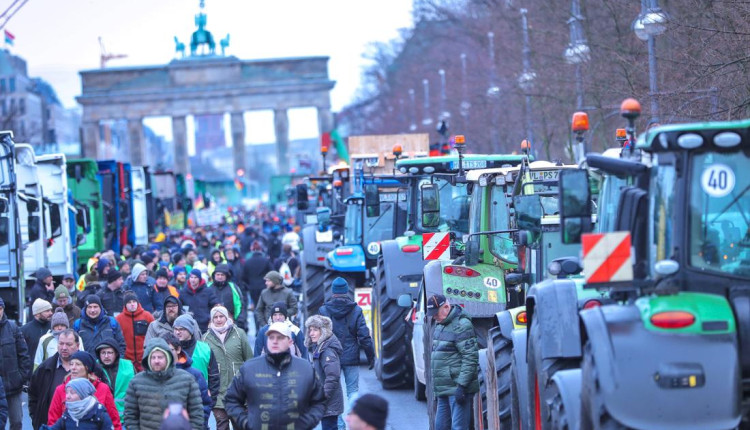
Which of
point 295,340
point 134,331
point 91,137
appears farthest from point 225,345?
point 91,137

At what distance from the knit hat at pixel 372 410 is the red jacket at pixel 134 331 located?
765cm

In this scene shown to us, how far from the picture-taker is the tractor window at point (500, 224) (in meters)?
13.5

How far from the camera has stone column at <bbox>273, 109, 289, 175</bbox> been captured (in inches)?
4619

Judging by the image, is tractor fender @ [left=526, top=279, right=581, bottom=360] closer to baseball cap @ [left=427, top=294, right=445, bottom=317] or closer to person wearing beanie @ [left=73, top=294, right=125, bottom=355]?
baseball cap @ [left=427, top=294, right=445, bottom=317]

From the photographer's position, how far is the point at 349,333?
15.0m

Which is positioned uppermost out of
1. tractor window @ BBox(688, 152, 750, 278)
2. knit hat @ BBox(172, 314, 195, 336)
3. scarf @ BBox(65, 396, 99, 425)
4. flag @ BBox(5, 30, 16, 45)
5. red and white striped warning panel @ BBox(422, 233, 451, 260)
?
flag @ BBox(5, 30, 16, 45)

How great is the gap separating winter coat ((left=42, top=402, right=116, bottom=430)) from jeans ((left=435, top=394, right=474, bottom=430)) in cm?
331

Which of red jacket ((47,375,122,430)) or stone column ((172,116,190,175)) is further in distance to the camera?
stone column ((172,116,190,175))

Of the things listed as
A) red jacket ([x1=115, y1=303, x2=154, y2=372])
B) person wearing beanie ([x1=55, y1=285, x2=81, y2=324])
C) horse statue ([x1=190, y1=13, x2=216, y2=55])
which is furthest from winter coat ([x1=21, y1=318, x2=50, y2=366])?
horse statue ([x1=190, y1=13, x2=216, y2=55])

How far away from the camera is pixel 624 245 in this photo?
25.5ft

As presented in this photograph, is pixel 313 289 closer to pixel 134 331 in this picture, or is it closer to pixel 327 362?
pixel 134 331

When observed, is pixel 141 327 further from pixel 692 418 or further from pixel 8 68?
pixel 8 68

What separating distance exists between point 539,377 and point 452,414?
11.0 ft

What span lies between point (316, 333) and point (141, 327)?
252 cm
